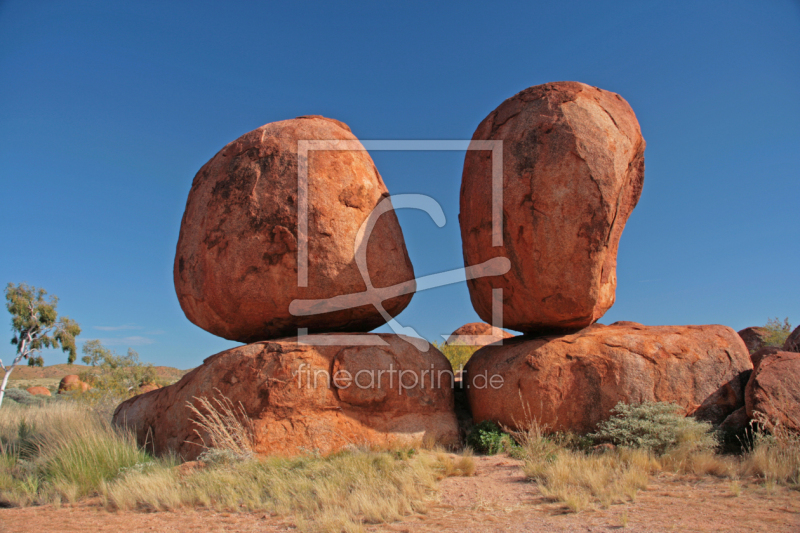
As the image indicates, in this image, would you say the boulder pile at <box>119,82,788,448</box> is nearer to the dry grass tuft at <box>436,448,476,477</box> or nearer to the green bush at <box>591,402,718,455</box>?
the green bush at <box>591,402,718,455</box>

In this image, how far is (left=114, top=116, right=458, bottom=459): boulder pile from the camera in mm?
6148

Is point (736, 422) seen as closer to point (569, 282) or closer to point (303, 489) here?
point (569, 282)

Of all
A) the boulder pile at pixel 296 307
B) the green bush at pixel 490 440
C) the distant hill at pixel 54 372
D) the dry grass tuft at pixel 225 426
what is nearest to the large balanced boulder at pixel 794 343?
the green bush at pixel 490 440

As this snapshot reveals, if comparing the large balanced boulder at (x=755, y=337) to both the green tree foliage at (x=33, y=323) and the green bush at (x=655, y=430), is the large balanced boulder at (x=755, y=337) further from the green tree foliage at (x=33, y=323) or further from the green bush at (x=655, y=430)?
the green tree foliage at (x=33, y=323)

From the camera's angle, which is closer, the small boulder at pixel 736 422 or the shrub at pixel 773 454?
the shrub at pixel 773 454

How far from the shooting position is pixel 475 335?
15.6 metres

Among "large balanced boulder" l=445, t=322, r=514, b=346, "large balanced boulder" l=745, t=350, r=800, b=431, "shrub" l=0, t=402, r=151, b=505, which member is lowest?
"shrub" l=0, t=402, r=151, b=505

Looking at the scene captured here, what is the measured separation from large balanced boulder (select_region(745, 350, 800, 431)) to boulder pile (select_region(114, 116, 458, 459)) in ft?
11.6

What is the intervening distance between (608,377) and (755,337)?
435 inches

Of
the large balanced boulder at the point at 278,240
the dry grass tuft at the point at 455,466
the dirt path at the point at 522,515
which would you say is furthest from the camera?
the large balanced boulder at the point at 278,240

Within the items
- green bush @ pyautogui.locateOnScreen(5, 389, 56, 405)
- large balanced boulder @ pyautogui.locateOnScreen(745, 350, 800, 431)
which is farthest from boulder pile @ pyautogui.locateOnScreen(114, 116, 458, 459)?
green bush @ pyautogui.locateOnScreen(5, 389, 56, 405)

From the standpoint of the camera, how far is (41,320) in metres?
19.0

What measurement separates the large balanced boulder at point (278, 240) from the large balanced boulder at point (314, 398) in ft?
2.01

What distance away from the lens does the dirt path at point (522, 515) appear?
3.77m
